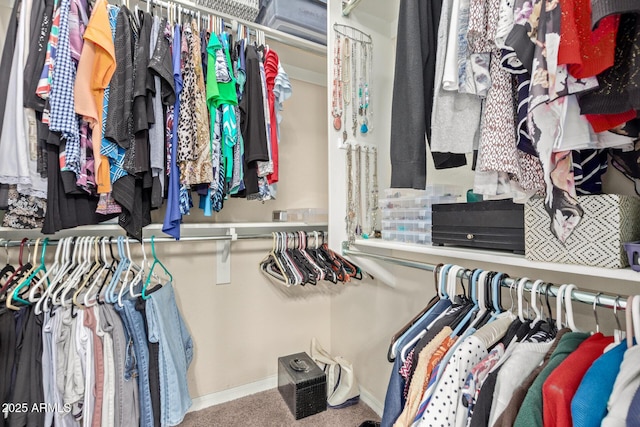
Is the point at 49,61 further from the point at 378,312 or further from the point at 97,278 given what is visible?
the point at 378,312

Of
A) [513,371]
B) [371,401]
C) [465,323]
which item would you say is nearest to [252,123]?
[465,323]

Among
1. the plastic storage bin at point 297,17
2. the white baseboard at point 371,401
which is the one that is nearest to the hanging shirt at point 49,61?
the plastic storage bin at point 297,17

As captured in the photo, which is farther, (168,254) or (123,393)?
(168,254)

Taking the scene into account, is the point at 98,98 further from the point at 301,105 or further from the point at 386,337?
the point at 386,337

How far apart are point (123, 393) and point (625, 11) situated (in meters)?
1.63

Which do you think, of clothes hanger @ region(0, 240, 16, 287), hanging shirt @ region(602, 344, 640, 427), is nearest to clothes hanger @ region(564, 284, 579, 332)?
hanging shirt @ region(602, 344, 640, 427)

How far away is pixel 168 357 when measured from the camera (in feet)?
3.83

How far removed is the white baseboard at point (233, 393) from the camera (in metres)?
1.56

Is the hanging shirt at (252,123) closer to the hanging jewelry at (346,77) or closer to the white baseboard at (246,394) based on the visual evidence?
the hanging jewelry at (346,77)

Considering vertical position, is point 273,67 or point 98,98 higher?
point 273,67

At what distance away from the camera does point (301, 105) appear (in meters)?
1.84

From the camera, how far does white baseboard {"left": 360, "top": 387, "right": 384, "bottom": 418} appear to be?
1.52 m

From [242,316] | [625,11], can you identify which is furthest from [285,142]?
[625,11]

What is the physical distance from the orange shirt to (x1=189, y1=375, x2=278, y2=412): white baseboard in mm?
1186
